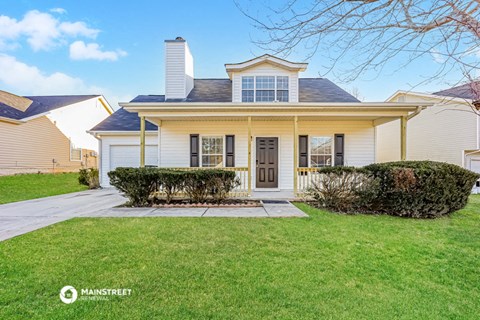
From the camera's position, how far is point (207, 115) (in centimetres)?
841

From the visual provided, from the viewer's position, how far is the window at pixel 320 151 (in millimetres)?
9938

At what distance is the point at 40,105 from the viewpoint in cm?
1716

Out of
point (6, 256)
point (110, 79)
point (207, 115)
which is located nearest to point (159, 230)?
point (6, 256)

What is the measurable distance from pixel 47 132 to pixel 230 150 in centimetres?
1343

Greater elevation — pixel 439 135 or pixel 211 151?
pixel 439 135

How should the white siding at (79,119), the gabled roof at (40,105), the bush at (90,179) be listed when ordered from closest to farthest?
1. the bush at (90,179)
2. the gabled roof at (40,105)
3. the white siding at (79,119)

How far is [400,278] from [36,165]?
61.8ft

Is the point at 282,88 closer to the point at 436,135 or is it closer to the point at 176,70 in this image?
the point at 176,70

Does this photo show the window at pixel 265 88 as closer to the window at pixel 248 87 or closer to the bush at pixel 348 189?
the window at pixel 248 87

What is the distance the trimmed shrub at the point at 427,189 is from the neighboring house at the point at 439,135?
6130 mm

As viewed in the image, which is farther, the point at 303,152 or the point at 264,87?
the point at 264,87

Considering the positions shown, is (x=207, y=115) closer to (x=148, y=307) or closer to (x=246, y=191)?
(x=246, y=191)

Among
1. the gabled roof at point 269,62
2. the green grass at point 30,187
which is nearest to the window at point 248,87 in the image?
the gabled roof at point 269,62

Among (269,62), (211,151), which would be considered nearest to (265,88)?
(269,62)
